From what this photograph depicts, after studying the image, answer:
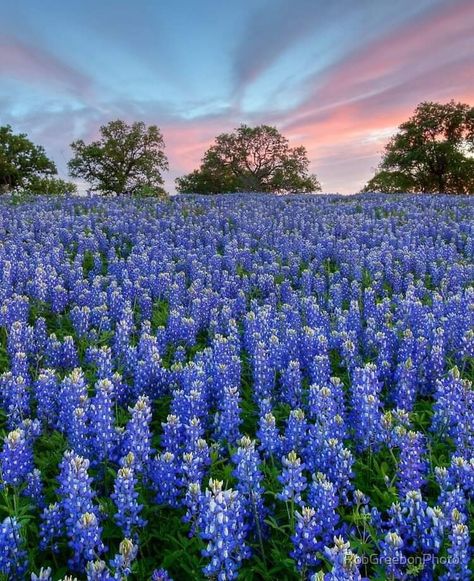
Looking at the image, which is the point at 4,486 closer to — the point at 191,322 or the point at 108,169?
the point at 191,322

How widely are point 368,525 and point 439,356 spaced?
2.42 metres

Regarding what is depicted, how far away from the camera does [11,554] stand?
310 cm

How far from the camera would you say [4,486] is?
11.8 feet

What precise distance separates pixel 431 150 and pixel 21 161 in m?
50.9

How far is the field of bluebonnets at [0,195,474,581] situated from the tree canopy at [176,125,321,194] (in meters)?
64.5

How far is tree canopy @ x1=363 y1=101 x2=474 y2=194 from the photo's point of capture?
67000 millimetres

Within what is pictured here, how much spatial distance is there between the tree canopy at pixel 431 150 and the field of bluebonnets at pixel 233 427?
6278 centimetres

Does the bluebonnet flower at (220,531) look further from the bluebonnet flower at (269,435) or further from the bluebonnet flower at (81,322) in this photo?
the bluebonnet flower at (81,322)

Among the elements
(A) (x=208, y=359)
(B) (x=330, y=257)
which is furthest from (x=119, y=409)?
(B) (x=330, y=257)

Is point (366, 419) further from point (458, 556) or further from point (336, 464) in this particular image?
point (458, 556)

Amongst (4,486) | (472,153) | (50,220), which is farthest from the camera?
(472,153)

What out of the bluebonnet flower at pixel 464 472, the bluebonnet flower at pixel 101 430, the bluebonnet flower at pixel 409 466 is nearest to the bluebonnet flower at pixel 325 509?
the bluebonnet flower at pixel 409 466

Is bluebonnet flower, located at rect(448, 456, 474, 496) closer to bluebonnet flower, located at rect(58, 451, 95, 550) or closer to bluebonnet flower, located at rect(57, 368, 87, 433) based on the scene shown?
bluebonnet flower, located at rect(58, 451, 95, 550)

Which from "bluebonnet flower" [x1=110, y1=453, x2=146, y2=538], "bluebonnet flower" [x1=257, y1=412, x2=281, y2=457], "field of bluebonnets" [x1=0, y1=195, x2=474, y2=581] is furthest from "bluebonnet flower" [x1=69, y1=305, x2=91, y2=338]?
"bluebonnet flower" [x1=110, y1=453, x2=146, y2=538]
